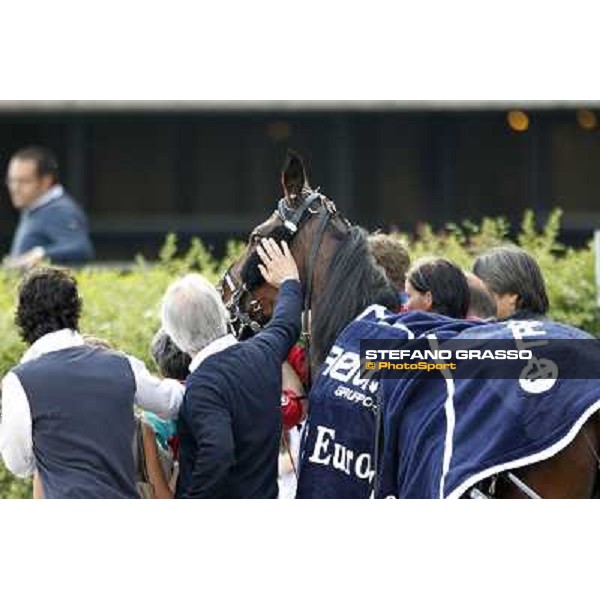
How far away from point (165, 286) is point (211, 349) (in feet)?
6.66

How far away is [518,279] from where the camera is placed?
567 centimetres

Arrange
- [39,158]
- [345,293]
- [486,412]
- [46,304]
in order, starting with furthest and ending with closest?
1. [39,158]
2. [345,293]
3. [46,304]
4. [486,412]

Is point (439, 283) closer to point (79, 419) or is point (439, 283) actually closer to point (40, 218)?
point (79, 419)

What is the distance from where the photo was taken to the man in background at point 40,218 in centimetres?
769

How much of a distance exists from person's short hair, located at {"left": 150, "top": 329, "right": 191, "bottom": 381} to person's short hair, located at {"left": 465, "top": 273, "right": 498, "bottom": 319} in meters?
0.96

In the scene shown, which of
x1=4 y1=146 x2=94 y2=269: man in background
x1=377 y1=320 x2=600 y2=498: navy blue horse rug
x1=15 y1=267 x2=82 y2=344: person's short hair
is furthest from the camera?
x1=4 y1=146 x2=94 y2=269: man in background

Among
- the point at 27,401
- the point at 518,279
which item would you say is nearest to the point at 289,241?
the point at 518,279

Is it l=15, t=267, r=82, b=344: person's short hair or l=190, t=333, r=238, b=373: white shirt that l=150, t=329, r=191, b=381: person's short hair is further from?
l=15, t=267, r=82, b=344: person's short hair

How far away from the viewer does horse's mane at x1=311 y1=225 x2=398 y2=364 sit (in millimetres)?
5660

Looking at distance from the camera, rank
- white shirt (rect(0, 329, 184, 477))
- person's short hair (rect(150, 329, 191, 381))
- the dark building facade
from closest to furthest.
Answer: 1. white shirt (rect(0, 329, 184, 477))
2. person's short hair (rect(150, 329, 191, 381))
3. the dark building facade

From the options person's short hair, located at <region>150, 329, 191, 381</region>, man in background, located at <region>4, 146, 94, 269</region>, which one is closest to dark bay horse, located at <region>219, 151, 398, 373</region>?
person's short hair, located at <region>150, 329, 191, 381</region>

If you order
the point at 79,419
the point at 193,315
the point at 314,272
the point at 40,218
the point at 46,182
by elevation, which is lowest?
the point at 79,419

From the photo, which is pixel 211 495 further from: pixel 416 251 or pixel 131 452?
pixel 416 251

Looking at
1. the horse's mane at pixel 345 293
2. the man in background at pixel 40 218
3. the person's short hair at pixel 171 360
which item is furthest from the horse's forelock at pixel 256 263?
the man in background at pixel 40 218
